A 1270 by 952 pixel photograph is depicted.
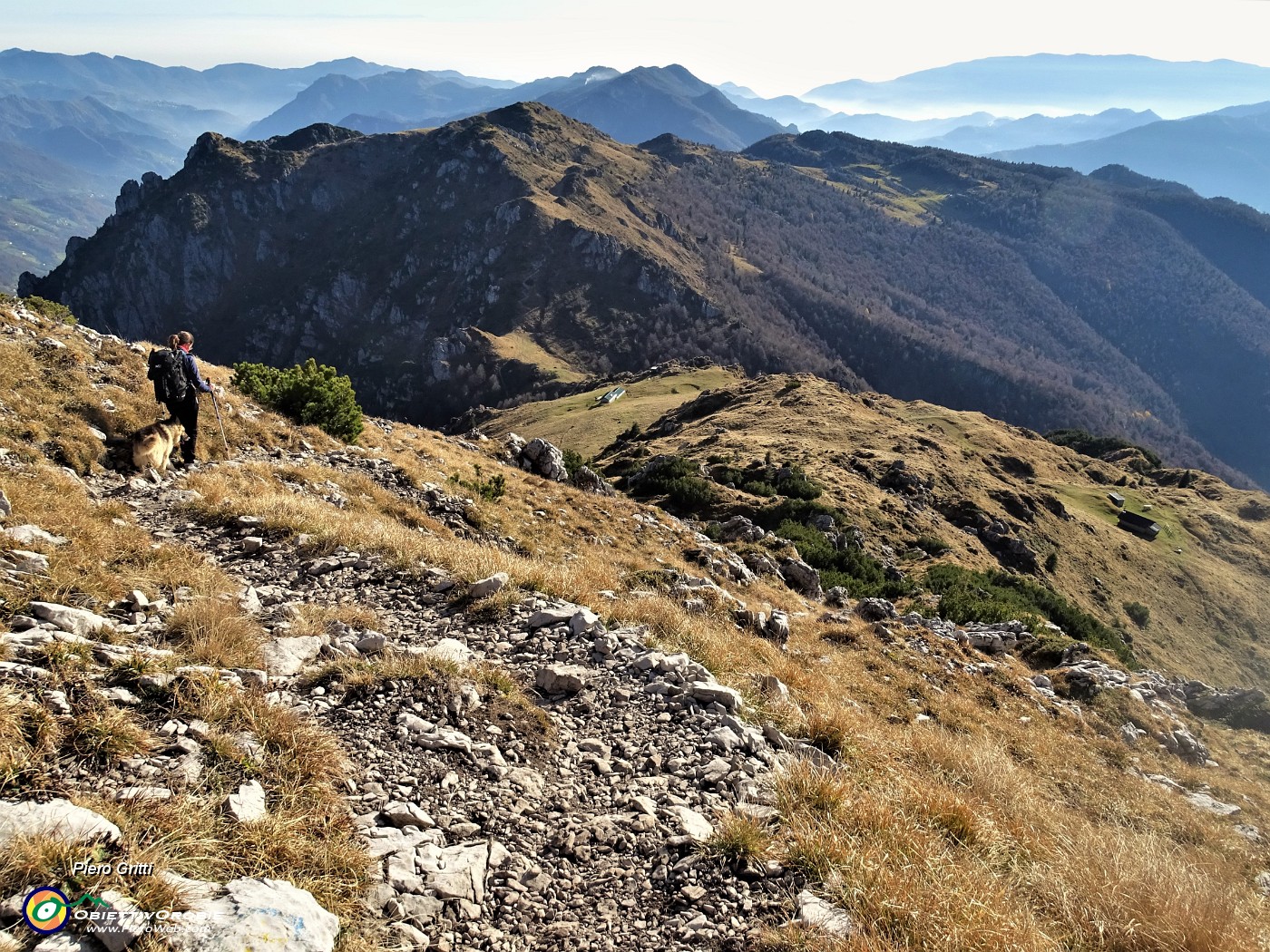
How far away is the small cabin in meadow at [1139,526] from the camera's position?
66812 millimetres

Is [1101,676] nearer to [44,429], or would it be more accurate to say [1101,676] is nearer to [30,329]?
[44,429]

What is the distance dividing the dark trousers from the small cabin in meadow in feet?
260

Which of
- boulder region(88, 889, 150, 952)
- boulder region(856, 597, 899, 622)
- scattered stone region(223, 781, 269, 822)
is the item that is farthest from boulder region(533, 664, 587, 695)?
boulder region(856, 597, 899, 622)

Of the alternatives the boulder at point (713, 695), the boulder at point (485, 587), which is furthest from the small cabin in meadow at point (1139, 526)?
the boulder at point (485, 587)

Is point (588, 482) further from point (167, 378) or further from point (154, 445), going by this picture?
point (154, 445)

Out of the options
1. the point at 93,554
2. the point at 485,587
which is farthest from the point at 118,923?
the point at 485,587

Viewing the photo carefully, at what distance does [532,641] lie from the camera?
855 centimetres

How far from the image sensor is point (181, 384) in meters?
13.5

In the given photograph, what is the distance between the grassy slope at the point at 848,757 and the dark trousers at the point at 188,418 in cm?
103

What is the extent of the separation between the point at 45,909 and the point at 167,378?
510 inches

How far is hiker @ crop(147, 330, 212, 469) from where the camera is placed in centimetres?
1334

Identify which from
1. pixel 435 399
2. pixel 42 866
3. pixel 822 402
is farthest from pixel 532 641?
pixel 435 399

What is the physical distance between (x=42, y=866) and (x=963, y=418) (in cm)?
8993

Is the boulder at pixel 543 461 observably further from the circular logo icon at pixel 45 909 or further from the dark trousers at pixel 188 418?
the circular logo icon at pixel 45 909
